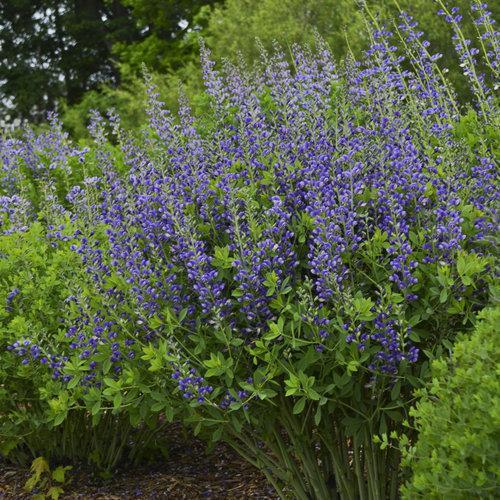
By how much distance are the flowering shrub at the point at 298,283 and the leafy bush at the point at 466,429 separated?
0.60 meters

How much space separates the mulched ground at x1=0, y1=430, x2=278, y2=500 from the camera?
15.7ft

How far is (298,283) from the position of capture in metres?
3.61

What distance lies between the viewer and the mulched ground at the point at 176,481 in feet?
15.7

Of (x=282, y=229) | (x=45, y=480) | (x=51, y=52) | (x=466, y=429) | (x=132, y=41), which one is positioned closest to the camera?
(x=466, y=429)

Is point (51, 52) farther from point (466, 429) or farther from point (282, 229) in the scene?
point (466, 429)

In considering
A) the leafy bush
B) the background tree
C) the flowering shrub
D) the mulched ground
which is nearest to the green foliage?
the mulched ground

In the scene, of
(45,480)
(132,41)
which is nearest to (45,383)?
(45,480)

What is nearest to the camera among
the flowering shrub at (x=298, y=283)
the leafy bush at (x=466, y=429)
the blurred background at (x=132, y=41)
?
the leafy bush at (x=466, y=429)

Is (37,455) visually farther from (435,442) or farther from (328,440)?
(435,442)

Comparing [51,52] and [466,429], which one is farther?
[51,52]

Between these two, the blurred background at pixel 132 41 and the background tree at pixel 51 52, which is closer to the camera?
the blurred background at pixel 132 41

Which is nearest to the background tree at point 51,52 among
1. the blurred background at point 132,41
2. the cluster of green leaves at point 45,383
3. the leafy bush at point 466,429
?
the blurred background at point 132,41

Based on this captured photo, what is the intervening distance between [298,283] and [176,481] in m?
1.90

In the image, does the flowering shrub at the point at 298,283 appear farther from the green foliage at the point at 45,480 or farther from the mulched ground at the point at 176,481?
the green foliage at the point at 45,480
